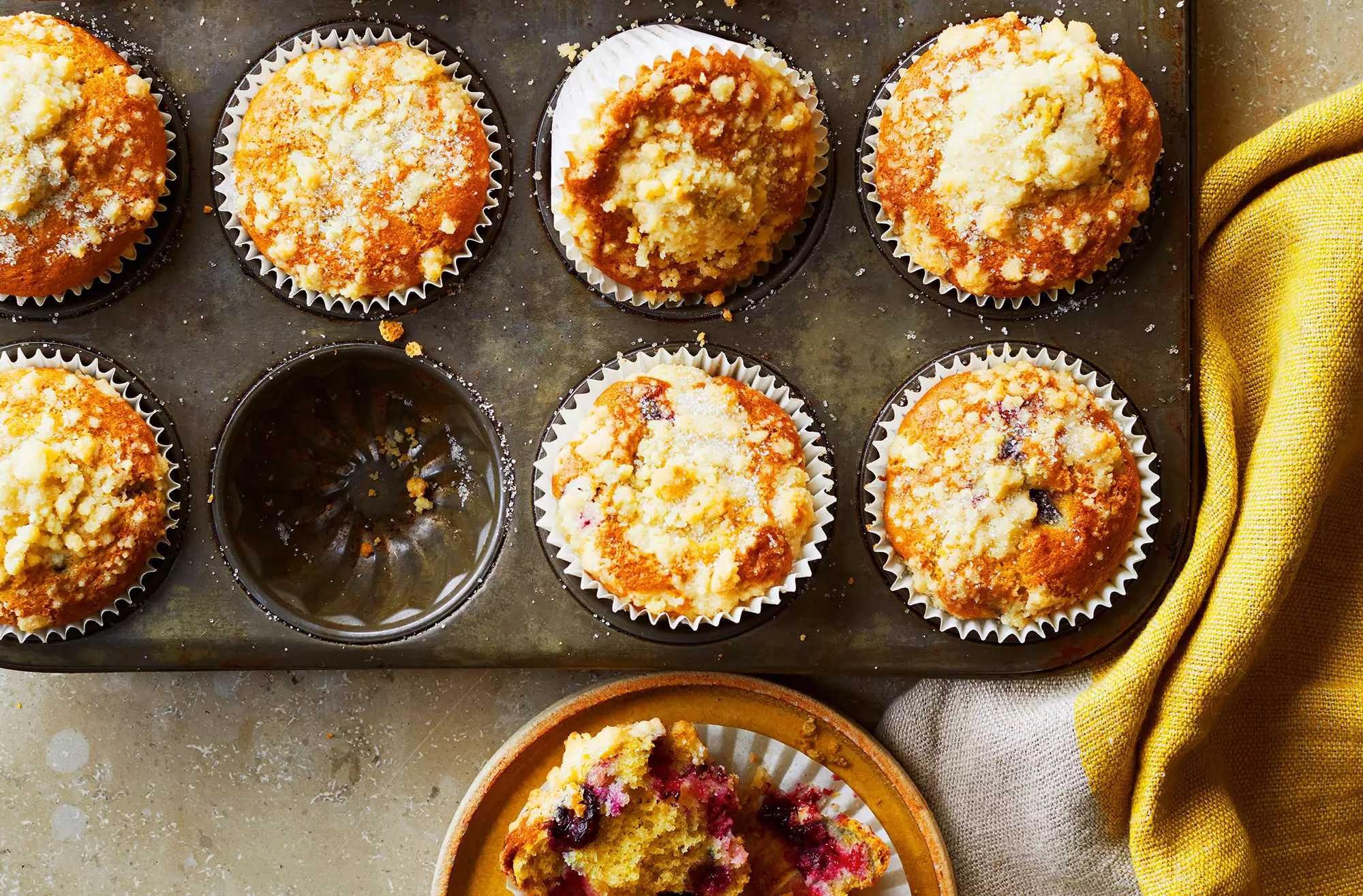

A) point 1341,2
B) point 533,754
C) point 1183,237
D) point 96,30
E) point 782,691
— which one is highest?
point 1341,2

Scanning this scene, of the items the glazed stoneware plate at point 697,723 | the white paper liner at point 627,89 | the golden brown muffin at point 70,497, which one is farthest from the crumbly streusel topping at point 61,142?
the glazed stoneware plate at point 697,723

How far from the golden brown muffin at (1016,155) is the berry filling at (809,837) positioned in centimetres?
135

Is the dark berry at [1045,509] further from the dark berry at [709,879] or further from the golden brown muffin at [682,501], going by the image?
the dark berry at [709,879]

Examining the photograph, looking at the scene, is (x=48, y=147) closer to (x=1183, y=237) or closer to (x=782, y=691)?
(x=782, y=691)

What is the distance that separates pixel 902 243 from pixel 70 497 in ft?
6.50

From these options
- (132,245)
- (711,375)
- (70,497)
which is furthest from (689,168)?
(70,497)

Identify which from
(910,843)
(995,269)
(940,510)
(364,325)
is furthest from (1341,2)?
(364,325)

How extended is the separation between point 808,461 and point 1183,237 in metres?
1.04

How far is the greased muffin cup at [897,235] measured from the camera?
7.81 ft

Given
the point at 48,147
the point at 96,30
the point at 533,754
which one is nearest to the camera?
the point at 48,147

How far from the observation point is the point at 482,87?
240cm

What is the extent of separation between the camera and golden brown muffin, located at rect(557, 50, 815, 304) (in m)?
2.14

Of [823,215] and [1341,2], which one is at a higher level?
[1341,2]

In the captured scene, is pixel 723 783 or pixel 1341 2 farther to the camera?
pixel 1341 2
